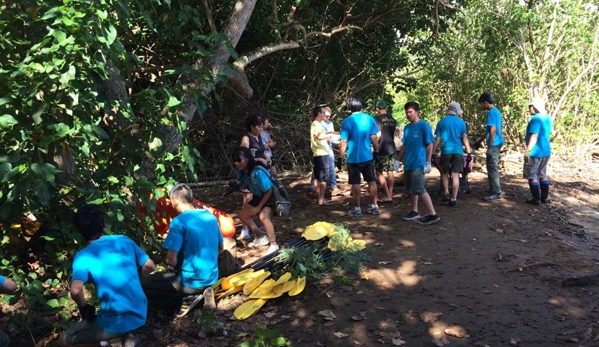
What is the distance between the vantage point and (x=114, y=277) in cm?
369

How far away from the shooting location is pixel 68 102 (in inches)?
→ 154

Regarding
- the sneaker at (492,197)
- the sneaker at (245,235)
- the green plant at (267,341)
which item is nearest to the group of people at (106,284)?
the green plant at (267,341)

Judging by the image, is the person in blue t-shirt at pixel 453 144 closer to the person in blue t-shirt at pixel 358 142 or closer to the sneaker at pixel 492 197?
the sneaker at pixel 492 197

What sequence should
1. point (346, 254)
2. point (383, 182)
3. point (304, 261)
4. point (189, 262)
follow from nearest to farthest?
point (189, 262), point (304, 261), point (346, 254), point (383, 182)

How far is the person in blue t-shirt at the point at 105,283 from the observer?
11.9ft

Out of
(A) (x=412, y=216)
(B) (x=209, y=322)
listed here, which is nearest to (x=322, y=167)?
(A) (x=412, y=216)

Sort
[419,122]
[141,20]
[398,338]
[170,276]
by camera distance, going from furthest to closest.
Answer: [141,20]
[419,122]
[170,276]
[398,338]

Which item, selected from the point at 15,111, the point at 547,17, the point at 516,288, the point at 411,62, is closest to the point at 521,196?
the point at 516,288

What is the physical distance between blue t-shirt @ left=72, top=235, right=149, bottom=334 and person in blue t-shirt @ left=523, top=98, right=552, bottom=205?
20.1 feet

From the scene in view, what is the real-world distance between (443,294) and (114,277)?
2.91 metres

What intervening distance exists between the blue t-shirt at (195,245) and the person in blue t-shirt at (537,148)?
5.19 m

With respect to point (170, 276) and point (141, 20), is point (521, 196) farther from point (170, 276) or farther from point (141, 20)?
point (141, 20)

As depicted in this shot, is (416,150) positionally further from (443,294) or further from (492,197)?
(443,294)

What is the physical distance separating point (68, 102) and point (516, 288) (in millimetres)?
4196
